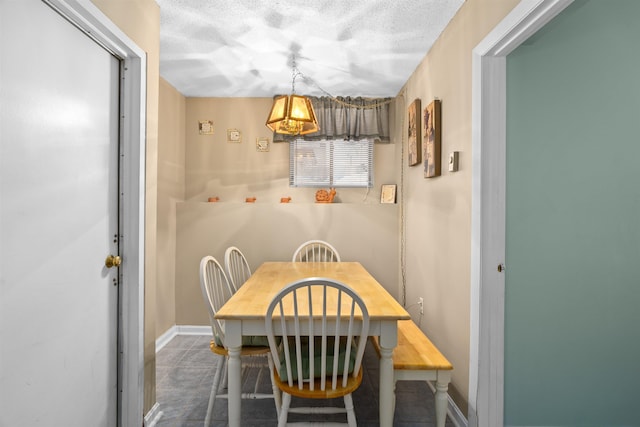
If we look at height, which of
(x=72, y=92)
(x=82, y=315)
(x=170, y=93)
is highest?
(x=170, y=93)

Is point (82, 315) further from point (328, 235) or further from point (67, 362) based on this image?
point (328, 235)

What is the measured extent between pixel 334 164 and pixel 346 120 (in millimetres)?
496

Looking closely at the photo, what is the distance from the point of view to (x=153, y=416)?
202 centimetres

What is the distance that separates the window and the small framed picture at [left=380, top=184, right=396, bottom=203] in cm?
16

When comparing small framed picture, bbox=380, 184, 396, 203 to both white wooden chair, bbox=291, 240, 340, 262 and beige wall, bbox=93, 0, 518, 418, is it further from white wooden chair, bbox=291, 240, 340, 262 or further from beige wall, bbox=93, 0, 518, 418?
white wooden chair, bbox=291, 240, 340, 262

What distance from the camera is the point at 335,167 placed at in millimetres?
3930

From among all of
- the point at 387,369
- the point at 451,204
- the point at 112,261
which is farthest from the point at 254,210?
the point at 387,369

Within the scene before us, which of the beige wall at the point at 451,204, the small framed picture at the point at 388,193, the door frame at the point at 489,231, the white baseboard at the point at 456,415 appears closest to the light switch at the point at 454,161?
the beige wall at the point at 451,204

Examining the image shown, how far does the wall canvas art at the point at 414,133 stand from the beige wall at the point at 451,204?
8 cm

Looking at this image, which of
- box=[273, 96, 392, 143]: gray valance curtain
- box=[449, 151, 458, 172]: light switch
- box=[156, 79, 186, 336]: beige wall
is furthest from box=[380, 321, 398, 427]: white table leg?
box=[273, 96, 392, 143]: gray valance curtain

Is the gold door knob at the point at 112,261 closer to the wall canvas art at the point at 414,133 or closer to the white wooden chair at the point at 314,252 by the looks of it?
the white wooden chair at the point at 314,252

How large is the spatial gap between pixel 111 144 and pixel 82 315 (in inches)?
32.6

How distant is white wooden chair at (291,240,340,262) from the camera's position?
3.32m

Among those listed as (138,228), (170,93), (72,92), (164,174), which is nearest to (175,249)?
(164,174)
